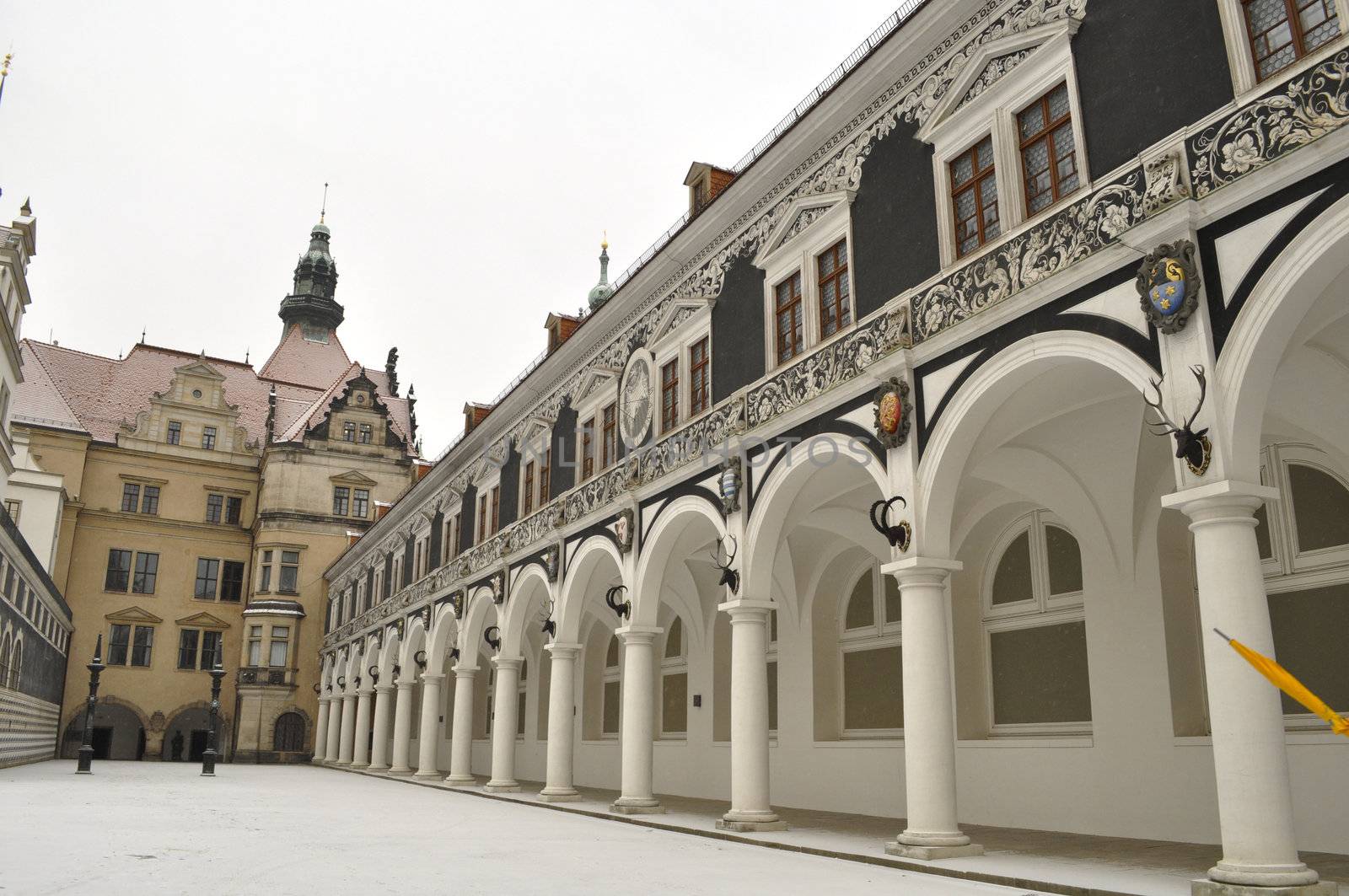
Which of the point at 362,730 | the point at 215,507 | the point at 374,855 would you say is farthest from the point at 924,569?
the point at 215,507

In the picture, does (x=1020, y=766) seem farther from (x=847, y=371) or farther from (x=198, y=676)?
(x=198, y=676)

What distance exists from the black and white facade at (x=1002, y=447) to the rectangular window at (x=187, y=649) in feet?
101

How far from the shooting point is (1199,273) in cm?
Answer: 923

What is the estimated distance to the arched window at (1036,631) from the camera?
1553 cm

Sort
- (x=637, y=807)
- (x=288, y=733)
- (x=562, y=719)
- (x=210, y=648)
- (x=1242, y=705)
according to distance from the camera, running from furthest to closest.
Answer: (x=210, y=648) < (x=288, y=733) < (x=562, y=719) < (x=637, y=807) < (x=1242, y=705)

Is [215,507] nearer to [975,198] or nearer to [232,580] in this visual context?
[232,580]

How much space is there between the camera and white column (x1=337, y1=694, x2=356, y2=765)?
4159 cm

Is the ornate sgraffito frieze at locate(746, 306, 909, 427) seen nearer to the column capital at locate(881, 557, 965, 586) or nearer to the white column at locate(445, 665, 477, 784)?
the column capital at locate(881, 557, 965, 586)

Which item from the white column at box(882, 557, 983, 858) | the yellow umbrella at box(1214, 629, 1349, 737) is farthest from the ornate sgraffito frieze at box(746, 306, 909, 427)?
the yellow umbrella at box(1214, 629, 1349, 737)

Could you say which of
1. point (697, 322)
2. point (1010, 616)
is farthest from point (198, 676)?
point (1010, 616)

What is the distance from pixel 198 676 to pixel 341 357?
22.1 meters

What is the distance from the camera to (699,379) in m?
18.8

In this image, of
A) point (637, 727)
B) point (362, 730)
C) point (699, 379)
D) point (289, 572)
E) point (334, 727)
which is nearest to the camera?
point (637, 727)

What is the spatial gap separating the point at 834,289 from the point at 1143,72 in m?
5.48
